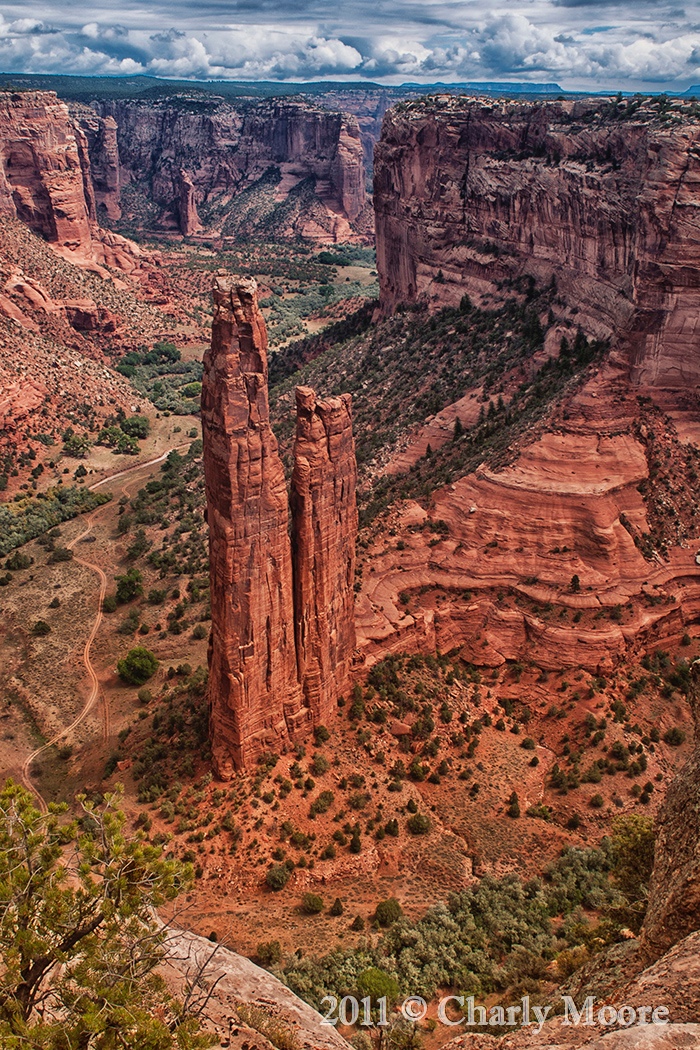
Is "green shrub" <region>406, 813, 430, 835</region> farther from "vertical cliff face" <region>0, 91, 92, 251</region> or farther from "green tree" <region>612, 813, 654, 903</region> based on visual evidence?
"vertical cliff face" <region>0, 91, 92, 251</region>

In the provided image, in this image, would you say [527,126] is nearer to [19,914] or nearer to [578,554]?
[578,554]

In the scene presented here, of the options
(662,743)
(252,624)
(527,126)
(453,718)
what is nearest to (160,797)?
(252,624)

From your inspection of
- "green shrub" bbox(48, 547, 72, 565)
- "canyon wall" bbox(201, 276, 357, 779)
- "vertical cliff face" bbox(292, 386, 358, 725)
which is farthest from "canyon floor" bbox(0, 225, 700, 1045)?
"vertical cliff face" bbox(292, 386, 358, 725)

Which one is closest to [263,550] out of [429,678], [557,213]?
[429,678]

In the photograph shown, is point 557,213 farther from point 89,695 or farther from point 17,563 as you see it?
point 17,563

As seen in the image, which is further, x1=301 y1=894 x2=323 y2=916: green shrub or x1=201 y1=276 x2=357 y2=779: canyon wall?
x1=301 y1=894 x2=323 y2=916: green shrub

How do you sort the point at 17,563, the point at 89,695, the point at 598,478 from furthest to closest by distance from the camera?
the point at 17,563 < the point at 89,695 < the point at 598,478
